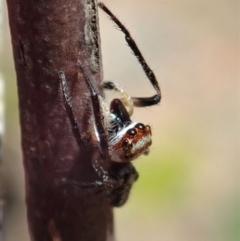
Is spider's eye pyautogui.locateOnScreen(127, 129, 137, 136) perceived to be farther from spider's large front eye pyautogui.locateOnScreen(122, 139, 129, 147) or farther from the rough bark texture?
the rough bark texture

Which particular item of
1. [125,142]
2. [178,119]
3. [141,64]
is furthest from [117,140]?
[178,119]

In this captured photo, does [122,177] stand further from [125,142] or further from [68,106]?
[68,106]

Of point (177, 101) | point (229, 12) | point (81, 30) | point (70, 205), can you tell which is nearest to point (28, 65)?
point (81, 30)

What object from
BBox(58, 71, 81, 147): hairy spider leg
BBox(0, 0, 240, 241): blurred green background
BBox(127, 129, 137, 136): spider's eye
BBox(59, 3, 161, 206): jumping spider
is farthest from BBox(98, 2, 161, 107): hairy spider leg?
BBox(0, 0, 240, 241): blurred green background

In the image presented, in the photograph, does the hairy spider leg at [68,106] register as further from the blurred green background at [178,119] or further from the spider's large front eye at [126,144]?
the blurred green background at [178,119]

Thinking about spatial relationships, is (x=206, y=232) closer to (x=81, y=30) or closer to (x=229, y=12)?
(x=229, y=12)
